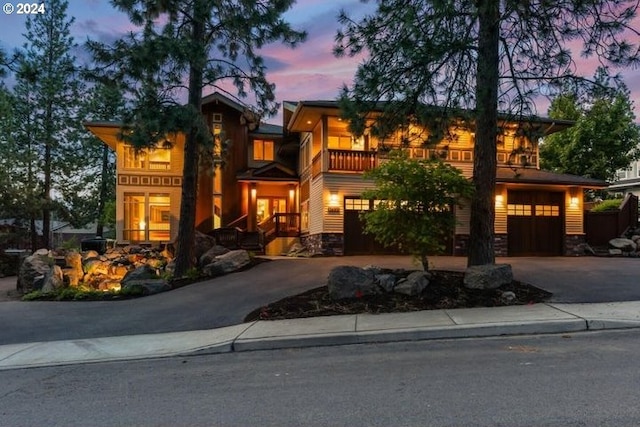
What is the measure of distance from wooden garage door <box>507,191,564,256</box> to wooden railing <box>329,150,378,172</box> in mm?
5708

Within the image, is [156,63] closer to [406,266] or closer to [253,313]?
[253,313]

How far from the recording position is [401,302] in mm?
9695

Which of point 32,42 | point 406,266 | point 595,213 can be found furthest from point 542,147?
point 32,42

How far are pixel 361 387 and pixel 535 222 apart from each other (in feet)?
55.5

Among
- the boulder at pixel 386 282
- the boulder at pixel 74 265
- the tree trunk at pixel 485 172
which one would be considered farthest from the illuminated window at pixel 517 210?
the boulder at pixel 74 265

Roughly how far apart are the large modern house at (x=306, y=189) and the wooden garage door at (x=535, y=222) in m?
0.04

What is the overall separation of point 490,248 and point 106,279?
1221 centimetres

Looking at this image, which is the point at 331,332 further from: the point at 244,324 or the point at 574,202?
the point at 574,202

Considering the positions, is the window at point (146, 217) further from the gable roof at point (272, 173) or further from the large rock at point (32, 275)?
the large rock at point (32, 275)

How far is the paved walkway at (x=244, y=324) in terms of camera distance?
759 cm

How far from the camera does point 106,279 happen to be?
53.7 ft

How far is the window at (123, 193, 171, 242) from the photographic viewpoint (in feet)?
78.0

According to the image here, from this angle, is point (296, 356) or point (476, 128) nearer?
point (296, 356)

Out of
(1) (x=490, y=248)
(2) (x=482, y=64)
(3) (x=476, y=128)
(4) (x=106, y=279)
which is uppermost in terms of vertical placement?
(2) (x=482, y=64)
